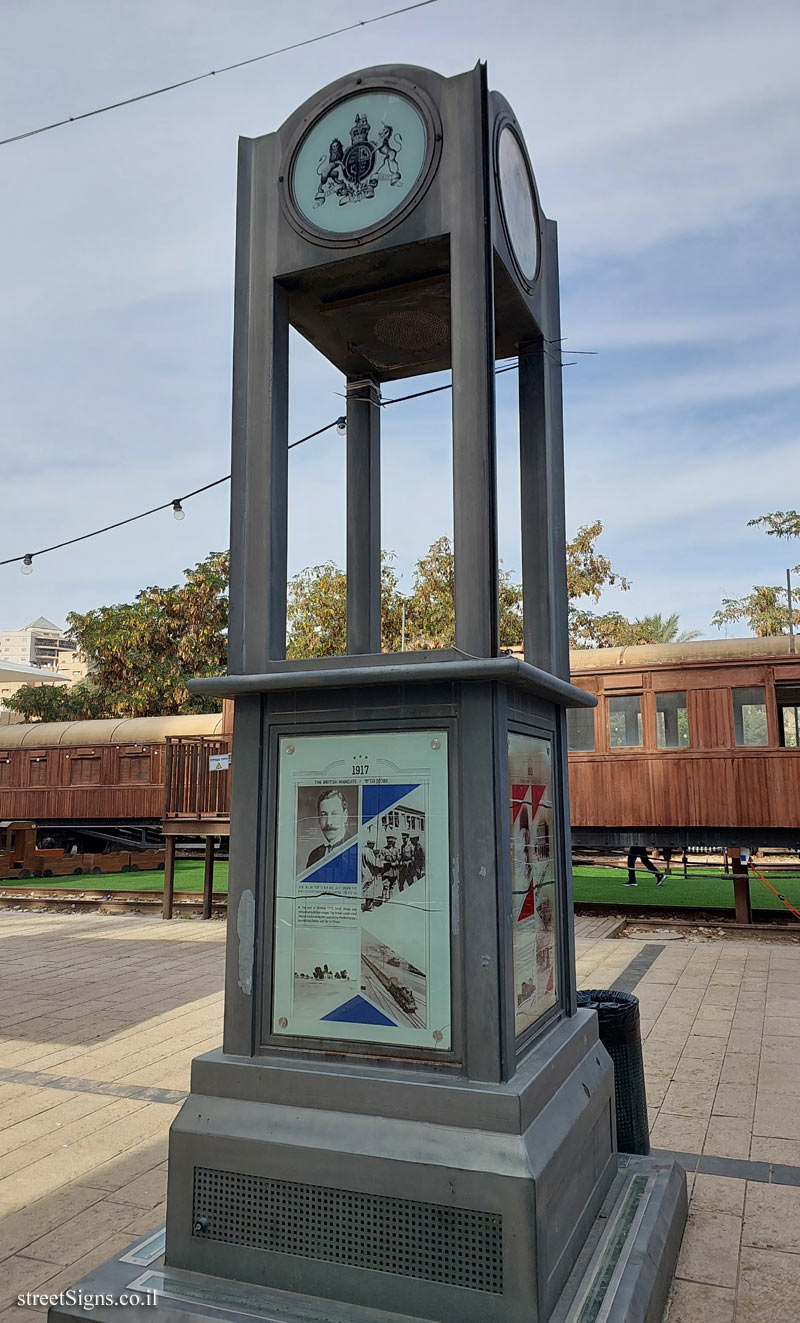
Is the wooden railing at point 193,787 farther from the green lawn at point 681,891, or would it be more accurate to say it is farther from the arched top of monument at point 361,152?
the arched top of monument at point 361,152

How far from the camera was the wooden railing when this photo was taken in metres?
13.4

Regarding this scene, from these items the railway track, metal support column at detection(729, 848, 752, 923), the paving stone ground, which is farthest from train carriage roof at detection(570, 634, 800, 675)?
the railway track

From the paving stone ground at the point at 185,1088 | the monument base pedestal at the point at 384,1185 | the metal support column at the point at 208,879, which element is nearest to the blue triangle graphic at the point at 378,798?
the monument base pedestal at the point at 384,1185

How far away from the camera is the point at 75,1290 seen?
8.45 feet

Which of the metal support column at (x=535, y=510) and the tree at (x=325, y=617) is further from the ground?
the tree at (x=325, y=617)

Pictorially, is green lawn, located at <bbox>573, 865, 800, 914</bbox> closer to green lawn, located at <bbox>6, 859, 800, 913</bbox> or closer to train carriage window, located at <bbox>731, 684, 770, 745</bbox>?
green lawn, located at <bbox>6, 859, 800, 913</bbox>

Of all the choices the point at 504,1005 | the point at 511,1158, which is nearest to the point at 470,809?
the point at 504,1005

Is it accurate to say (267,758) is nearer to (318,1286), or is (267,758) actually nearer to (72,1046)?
(318,1286)

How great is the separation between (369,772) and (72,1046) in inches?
183

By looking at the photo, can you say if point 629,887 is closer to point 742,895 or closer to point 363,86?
point 742,895

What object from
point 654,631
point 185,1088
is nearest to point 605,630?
point 654,631

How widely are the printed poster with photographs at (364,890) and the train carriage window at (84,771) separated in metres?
18.3

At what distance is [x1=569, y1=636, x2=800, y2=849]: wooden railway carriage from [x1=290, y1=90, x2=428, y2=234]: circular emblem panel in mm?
9577

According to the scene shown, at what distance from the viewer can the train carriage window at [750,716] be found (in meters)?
11.5
